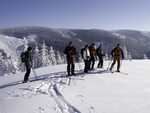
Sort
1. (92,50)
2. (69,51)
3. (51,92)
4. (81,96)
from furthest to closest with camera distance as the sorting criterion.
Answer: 1. (92,50)
2. (69,51)
3. (51,92)
4. (81,96)

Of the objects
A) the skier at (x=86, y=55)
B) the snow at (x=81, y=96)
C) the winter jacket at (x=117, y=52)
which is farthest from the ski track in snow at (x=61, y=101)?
the winter jacket at (x=117, y=52)

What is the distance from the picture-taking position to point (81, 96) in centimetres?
1445

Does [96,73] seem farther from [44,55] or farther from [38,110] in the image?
[44,55]

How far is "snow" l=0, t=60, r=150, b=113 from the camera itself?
41.3 feet

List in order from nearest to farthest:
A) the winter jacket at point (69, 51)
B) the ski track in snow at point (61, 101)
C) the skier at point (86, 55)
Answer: the ski track in snow at point (61, 101) → the winter jacket at point (69, 51) → the skier at point (86, 55)

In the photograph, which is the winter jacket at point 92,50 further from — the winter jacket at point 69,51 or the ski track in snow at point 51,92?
the ski track in snow at point 51,92

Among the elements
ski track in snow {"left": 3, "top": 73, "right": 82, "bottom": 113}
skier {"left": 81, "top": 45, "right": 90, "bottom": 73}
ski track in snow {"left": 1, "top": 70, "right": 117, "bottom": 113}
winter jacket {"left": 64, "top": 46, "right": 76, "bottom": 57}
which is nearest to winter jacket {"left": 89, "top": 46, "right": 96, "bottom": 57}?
skier {"left": 81, "top": 45, "right": 90, "bottom": 73}

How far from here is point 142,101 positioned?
539 inches

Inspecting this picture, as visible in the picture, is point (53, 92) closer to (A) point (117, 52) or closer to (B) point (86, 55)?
(B) point (86, 55)

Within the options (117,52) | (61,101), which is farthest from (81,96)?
(117,52)

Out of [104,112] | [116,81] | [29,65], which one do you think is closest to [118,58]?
[116,81]

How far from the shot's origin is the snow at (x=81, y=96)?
41.3 feet

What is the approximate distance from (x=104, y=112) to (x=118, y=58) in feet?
33.3

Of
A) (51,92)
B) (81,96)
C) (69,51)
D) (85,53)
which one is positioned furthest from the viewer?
(85,53)
